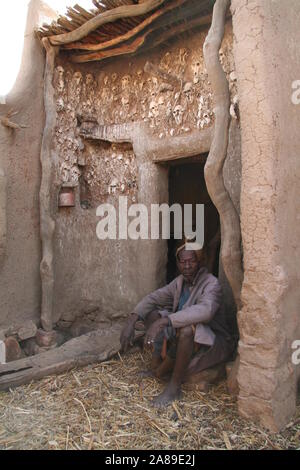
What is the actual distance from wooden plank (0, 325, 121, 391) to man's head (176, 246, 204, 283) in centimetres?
123

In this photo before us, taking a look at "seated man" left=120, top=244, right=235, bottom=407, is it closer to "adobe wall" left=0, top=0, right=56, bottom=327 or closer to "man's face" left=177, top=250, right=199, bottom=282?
"man's face" left=177, top=250, right=199, bottom=282

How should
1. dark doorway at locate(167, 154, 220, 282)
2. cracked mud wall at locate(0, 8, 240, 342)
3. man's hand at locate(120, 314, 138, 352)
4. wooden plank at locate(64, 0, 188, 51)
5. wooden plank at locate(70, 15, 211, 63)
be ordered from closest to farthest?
man's hand at locate(120, 314, 138, 352), wooden plank at locate(64, 0, 188, 51), wooden plank at locate(70, 15, 211, 63), cracked mud wall at locate(0, 8, 240, 342), dark doorway at locate(167, 154, 220, 282)

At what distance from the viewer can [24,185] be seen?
14.8 feet

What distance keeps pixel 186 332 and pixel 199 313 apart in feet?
0.61

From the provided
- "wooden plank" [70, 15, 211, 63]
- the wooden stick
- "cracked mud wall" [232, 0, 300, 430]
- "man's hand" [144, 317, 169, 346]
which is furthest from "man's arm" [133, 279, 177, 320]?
"wooden plank" [70, 15, 211, 63]

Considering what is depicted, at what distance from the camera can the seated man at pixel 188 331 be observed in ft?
10.3

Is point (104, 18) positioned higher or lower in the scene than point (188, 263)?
higher

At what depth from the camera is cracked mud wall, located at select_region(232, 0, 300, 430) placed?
A: 102 inches

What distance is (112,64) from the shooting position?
16.3ft

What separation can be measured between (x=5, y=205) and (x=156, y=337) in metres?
2.18

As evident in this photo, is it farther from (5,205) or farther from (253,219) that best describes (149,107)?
(253,219)

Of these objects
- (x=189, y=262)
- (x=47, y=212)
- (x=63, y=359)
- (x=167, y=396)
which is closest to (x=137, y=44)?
(x=47, y=212)

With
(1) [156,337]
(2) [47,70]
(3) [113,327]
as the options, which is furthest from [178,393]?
(2) [47,70]

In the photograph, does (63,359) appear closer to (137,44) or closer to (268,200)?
(268,200)
